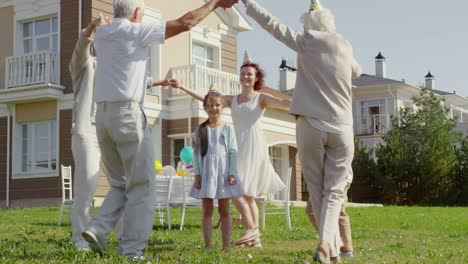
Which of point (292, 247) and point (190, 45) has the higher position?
point (190, 45)

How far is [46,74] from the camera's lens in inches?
886

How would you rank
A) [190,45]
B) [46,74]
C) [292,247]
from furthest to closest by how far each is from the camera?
[190,45] < [46,74] < [292,247]

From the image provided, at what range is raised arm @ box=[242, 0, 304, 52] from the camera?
6125 mm

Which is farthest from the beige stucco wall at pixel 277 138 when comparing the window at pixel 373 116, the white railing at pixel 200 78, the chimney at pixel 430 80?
the chimney at pixel 430 80

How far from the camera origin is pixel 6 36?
24000 millimetres

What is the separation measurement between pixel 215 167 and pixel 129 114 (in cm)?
184

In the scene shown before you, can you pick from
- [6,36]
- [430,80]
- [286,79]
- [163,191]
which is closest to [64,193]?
[163,191]

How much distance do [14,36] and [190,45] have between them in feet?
18.2

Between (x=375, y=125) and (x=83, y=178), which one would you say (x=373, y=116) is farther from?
(x=83, y=178)

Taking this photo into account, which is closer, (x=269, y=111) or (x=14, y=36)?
(x=14, y=36)

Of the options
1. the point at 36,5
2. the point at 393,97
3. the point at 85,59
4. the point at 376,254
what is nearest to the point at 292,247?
the point at 376,254

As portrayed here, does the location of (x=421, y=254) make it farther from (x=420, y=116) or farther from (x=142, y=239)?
(x=420, y=116)

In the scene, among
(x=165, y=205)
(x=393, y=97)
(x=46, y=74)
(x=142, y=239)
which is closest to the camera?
(x=142, y=239)

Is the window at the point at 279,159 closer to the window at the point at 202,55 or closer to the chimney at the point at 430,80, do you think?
the window at the point at 202,55
